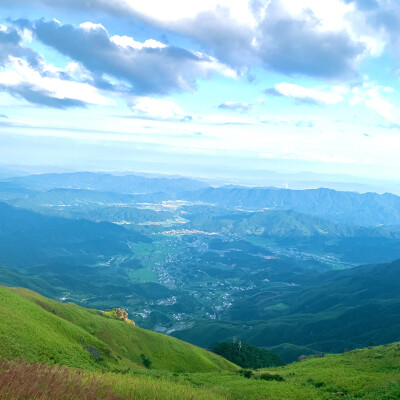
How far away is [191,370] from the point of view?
71312mm

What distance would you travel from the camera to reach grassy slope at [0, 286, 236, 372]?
4419 centimetres

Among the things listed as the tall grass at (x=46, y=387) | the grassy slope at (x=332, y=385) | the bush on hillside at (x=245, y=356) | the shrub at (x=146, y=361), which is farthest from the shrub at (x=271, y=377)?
the bush on hillside at (x=245, y=356)

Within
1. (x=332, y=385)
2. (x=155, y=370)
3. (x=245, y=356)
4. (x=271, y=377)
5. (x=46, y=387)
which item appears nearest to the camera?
(x=46, y=387)

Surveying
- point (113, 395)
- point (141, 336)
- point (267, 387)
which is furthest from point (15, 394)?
point (141, 336)

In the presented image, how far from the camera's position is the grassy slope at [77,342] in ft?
145

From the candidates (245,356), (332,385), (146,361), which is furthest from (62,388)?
(245,356)

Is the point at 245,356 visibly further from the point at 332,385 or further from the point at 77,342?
the point at 332,385

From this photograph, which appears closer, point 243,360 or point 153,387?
point 153,387

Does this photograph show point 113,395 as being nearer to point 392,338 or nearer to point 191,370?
point 191,370

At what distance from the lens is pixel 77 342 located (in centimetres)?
5600

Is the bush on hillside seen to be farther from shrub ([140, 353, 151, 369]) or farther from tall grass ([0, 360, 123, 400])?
tall grass ([0, 360, 123, 400])

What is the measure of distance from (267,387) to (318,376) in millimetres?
11008

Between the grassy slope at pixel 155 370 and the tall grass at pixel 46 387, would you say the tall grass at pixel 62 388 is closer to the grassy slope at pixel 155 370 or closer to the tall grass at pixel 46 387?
the tall grass at pixel 46 387

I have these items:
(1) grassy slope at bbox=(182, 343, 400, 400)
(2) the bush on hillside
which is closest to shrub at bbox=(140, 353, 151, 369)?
(1) grassy slope at bbox=(182, 343, 400, 400)
